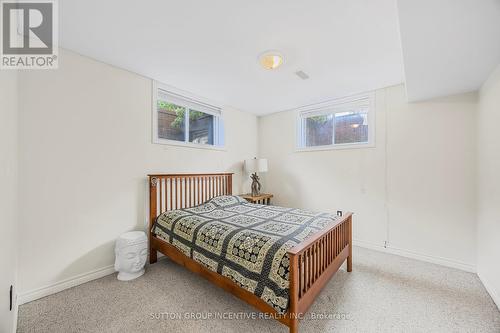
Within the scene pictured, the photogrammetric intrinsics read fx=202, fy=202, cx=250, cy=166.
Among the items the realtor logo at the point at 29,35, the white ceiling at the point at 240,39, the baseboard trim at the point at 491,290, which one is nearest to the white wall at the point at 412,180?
the baseboard trim at the point at 491,290

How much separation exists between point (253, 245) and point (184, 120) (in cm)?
244

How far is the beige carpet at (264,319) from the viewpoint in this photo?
5.25 ft

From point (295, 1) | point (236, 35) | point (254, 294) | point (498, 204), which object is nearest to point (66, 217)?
point (254, 294)

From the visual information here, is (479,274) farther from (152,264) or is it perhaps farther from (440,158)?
(152,264)

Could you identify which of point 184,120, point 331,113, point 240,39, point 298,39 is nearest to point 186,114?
point 184,120

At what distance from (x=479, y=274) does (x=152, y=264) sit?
12.8ft

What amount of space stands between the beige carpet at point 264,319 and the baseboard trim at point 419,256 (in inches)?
4.9

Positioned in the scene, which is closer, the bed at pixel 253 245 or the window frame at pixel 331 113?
the bed at pixel 253 245

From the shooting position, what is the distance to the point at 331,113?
3.69 meters

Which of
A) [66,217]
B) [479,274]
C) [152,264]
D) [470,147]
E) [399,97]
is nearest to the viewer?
[66,217]

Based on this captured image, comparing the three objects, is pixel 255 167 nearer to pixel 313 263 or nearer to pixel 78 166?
pixel 313 263

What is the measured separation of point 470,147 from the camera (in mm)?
2463

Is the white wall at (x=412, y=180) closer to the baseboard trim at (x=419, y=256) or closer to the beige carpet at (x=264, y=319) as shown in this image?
the baseboard trim at (x=419, y=256)

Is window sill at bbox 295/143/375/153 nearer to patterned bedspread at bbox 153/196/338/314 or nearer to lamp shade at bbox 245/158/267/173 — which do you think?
lamp shade at bbox 245/158/267/173
